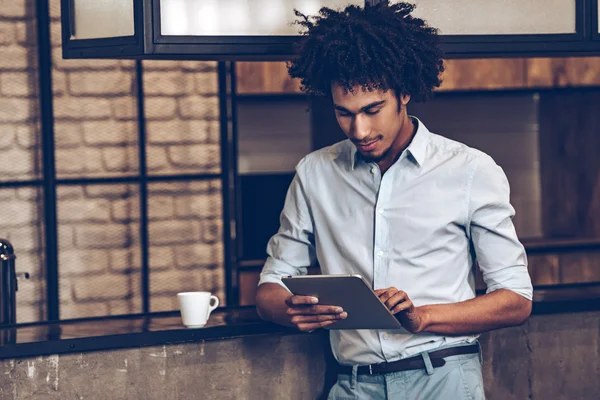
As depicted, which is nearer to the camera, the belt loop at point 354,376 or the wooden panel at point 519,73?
the belt loop at point 354,376

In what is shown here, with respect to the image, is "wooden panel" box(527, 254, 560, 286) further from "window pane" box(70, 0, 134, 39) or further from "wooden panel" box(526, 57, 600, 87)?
"window pane" box(70, 0, 134, 39)

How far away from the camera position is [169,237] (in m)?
3.71

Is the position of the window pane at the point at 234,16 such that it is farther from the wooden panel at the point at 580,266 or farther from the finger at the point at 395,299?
the wooden panel at the point at 580,266

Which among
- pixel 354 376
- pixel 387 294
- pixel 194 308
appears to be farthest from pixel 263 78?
pixel 387 294

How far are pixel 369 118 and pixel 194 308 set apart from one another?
664 millimetres

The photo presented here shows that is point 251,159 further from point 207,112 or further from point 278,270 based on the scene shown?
point 278,270

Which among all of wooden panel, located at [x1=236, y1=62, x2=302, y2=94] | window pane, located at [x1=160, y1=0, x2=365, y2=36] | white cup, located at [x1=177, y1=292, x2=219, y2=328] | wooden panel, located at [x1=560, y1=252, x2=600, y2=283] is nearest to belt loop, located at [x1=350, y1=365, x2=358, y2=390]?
white cup, located at [x1=177, y1=292, x2=219, y2=328]

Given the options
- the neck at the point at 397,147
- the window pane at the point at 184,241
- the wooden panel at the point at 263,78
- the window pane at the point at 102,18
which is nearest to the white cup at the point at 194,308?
the neck at the point at 397,147

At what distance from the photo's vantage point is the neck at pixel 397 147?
88.6 inches

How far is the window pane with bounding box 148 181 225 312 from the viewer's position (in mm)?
3684

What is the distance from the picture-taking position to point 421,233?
218cm

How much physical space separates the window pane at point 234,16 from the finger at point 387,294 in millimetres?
837

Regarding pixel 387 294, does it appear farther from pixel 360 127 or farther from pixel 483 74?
pixel 483 74

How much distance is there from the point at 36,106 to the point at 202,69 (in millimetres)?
621
